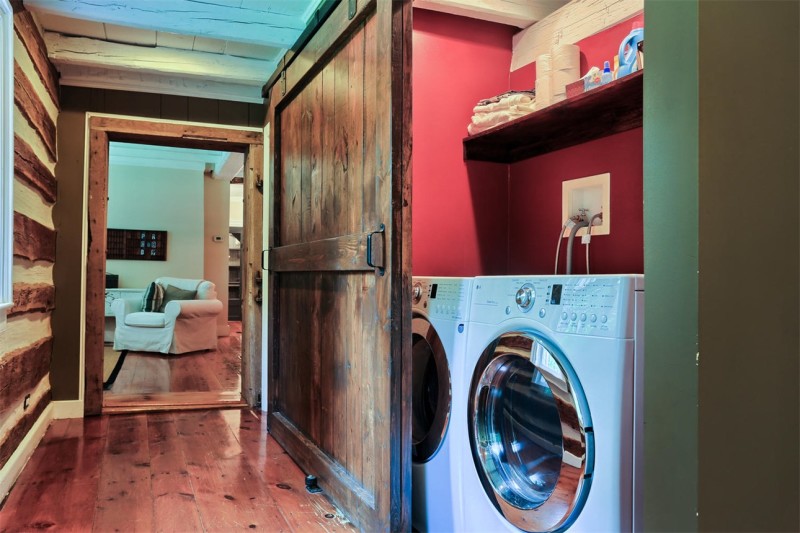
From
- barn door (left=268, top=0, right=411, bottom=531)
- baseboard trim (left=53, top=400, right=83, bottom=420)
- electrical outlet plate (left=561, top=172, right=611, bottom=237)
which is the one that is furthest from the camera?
baseboard trim (left=53, top=400, right=83, bottom=420)

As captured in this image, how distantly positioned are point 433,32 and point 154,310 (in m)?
5.34

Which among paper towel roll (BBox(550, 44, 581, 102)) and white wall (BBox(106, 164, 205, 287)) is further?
white wall (BBox(106, 164, 205, 287))

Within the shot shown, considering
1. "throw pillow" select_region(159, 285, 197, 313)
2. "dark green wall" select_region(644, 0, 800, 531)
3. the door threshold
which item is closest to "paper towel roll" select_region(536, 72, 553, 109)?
"dark green wall" select_region(644, 0, 800, 531)

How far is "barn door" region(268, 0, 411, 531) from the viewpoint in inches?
72.0

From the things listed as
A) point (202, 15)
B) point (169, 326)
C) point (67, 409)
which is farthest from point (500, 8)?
point (169, 326)

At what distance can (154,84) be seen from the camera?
12.3 ft

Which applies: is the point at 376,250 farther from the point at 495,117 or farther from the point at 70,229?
the point at 70,229

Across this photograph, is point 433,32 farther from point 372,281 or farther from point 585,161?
point 372,281

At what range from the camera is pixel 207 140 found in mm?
3957

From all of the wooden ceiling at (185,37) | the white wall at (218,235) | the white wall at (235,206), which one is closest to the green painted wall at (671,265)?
the wooden ceiling at (185,37)

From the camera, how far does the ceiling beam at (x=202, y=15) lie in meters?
2.65

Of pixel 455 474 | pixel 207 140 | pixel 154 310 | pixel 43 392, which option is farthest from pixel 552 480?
pixel 154 310

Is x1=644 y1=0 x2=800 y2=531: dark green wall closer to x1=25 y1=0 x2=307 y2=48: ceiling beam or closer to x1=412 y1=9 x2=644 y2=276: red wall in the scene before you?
x1=412 y1=9 x2=644 y2=276: red wall

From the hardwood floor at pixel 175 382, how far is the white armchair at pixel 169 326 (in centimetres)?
13
